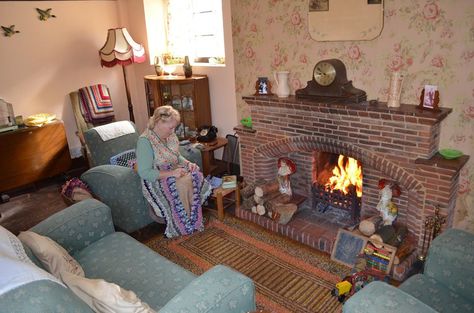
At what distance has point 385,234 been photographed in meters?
2.74

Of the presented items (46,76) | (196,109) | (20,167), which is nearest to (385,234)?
(196,109)

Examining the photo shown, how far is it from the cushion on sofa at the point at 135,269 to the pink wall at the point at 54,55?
9.65 ft

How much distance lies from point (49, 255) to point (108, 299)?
1.80 feet

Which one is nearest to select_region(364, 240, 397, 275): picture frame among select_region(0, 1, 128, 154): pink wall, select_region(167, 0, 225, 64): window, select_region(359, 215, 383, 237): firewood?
select_region(359, 215, 383, 237): firewood

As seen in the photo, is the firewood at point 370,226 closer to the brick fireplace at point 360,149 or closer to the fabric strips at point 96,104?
the brick fireplace at point 360,149

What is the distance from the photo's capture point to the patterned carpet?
99.5 inches

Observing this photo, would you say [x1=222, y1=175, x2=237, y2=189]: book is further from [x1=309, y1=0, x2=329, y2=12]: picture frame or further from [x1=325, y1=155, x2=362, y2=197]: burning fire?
[x1=309, y1=0, x2=329, y2=12]: picture frame

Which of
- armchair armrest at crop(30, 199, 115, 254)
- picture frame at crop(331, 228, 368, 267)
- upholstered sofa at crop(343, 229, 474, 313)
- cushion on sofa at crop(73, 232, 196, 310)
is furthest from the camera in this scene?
picture frame at crop(331, 228, 368, 267)

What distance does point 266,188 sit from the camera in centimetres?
352

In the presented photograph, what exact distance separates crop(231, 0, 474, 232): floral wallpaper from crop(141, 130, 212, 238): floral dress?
3.85 ft

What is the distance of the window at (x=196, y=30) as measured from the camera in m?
4.41

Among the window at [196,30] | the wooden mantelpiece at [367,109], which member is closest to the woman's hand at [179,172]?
the wooden mantelpiece at [367,109]

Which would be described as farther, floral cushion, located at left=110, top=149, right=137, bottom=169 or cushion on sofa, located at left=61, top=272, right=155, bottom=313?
floral cushion, located at left=110, top=149, right=137, bottom=169

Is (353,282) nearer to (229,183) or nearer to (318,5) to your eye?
(229,183)
